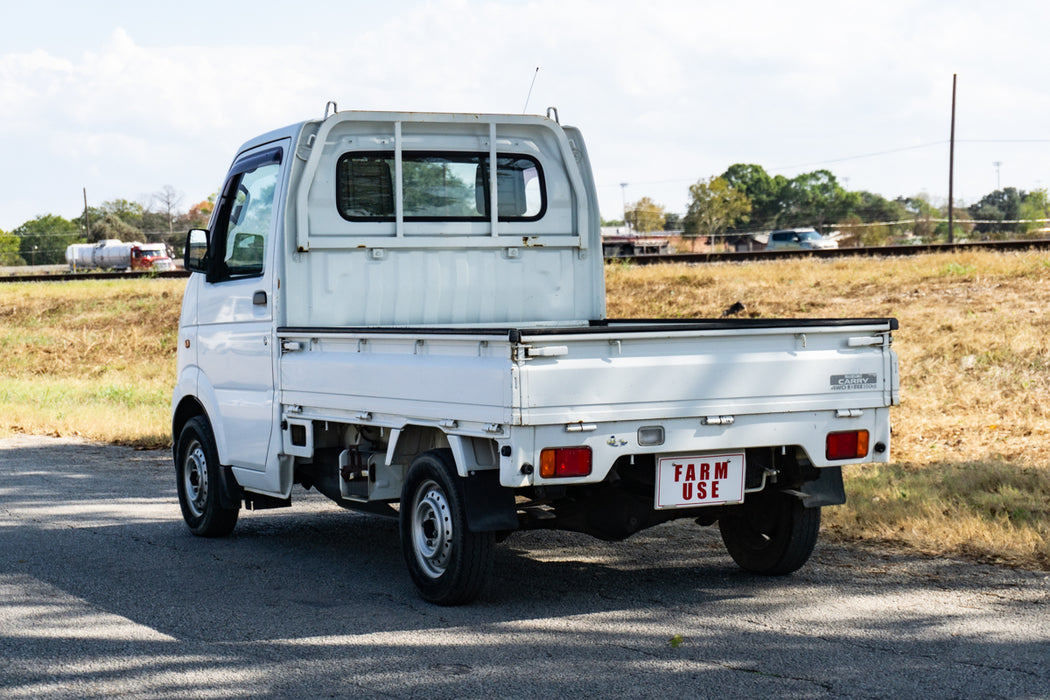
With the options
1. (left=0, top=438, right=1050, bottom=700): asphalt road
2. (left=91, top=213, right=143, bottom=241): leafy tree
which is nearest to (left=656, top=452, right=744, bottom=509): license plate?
(left=0, top=438, right=1050, bottom=700): asphalt road

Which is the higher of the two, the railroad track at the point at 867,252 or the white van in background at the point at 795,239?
the white van in background at the point at 795,239

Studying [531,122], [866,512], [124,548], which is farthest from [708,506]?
[124,548]

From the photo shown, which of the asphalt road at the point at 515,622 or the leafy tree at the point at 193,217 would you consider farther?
the leafy tree at the point at 193,217

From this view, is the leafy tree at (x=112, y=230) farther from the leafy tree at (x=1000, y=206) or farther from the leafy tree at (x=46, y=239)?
the leafy tree at (x=1000, y=206)

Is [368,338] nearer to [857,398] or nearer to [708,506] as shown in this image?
[708,506]

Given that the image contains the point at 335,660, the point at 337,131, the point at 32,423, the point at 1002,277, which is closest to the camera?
the point at 335,660

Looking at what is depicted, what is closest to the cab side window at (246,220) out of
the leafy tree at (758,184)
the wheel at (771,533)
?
the wheel at (771,533)

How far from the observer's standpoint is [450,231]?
8.05m

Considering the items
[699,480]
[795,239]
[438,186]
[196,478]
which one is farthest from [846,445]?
[795,239]

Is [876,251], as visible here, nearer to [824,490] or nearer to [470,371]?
[824,490]

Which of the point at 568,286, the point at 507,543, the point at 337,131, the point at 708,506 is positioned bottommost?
the point at 507,543

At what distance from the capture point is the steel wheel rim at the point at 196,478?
8562 millimetres

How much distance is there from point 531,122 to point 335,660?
13.5 ft

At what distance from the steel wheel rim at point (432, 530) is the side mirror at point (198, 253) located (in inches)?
115
